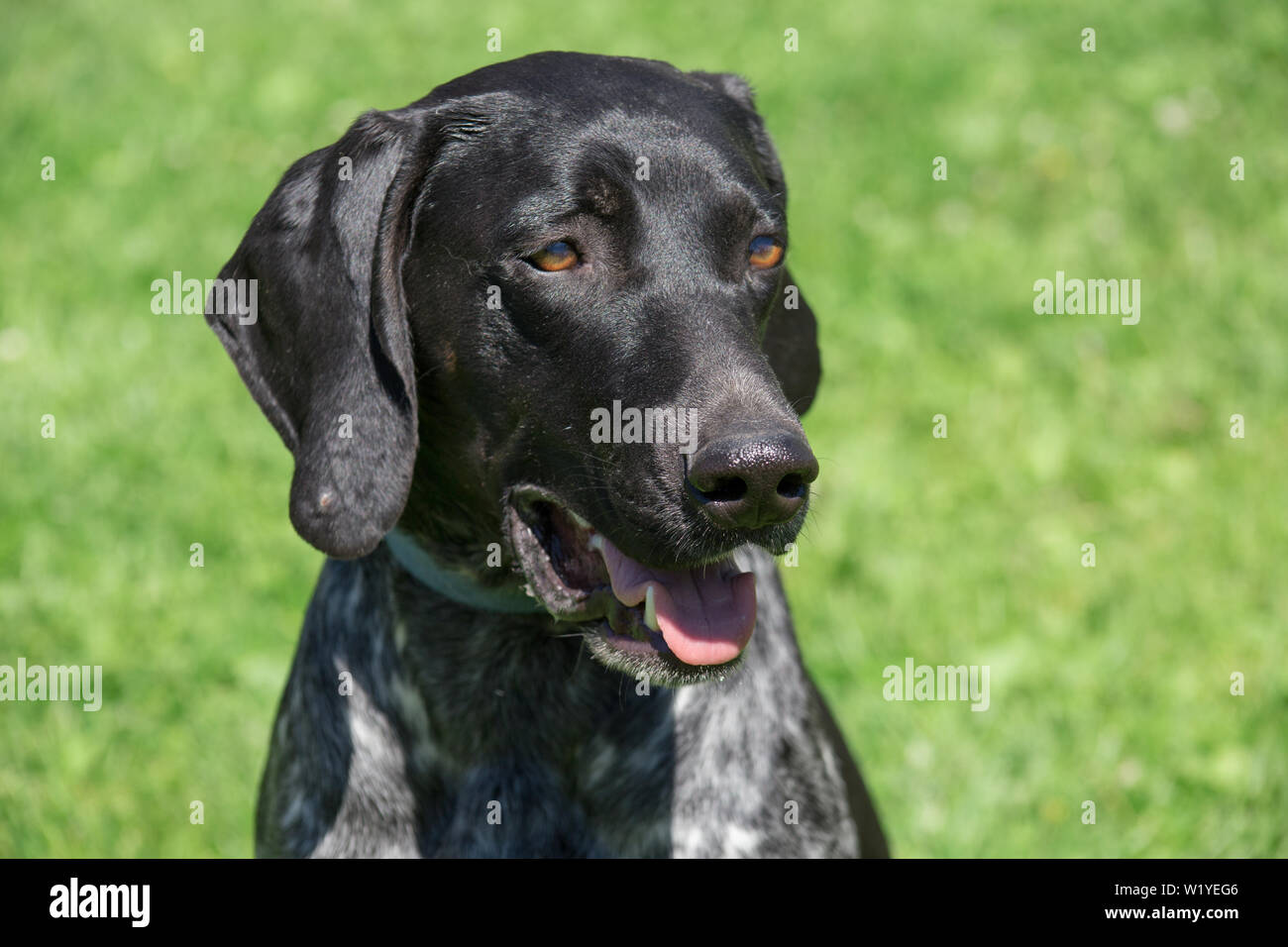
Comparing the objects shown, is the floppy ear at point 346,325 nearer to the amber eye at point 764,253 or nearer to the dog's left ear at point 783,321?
the amber eye at point 764,253

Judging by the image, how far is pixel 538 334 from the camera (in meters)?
3.00

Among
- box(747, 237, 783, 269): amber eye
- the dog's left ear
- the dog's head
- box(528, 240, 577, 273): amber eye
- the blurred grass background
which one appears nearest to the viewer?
the dog's head

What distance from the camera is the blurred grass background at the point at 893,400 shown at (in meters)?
4.82

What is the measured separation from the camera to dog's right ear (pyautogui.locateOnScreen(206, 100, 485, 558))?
121 inches

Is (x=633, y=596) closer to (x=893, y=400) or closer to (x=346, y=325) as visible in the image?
(x=346, y=325)

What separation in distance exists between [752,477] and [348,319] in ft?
3.20

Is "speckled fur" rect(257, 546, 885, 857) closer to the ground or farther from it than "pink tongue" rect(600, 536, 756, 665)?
closer to the ground

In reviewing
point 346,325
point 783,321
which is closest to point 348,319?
point 346,325

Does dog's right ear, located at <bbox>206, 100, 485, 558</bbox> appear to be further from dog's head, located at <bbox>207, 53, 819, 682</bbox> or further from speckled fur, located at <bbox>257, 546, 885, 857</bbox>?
speckled fur, located at <bbox>257, 546, 885, 857</bbox>

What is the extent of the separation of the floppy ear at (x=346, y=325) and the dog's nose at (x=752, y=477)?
2.34 feet

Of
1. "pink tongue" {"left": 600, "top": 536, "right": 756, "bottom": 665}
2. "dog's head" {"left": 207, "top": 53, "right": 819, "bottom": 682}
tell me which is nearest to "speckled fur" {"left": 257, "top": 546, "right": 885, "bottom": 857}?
"dog's head" {"left": 207, "top": 53, "right": 819, "bottom": 682}

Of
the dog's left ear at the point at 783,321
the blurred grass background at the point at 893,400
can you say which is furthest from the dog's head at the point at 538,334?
the blurred grass background at the point at 893,400

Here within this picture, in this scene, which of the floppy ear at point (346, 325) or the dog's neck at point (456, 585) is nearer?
the floppy ear at point (346, 325)
